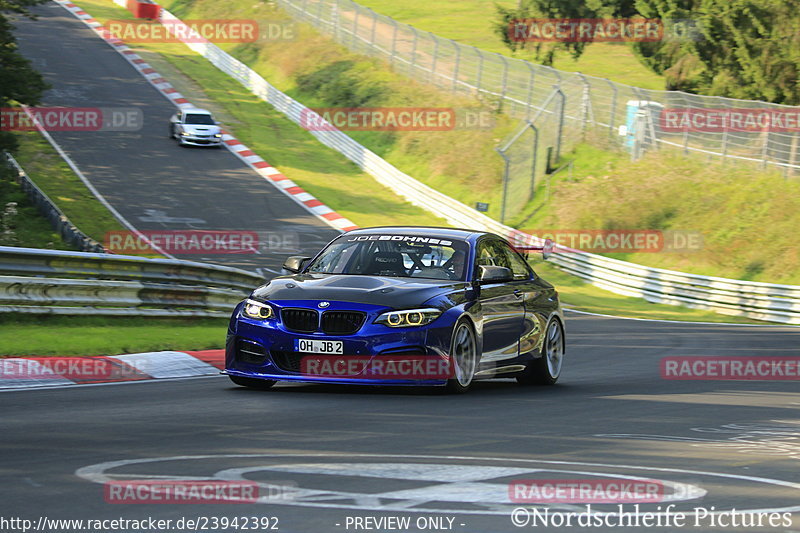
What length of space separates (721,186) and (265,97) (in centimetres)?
2219

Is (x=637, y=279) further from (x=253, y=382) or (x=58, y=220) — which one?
(x=253, y=382)

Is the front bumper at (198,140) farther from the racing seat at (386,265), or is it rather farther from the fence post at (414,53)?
the racing seat at (386,265)

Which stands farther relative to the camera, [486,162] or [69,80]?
[69,80]

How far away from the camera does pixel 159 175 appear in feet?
119

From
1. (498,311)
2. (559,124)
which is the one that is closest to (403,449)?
(498,311)

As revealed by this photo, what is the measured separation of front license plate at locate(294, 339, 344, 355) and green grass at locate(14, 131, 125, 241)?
19229 mm

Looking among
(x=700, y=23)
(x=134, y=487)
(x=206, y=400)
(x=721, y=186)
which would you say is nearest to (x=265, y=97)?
(x=700, y=23)

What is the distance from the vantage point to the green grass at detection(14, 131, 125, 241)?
95.8ft

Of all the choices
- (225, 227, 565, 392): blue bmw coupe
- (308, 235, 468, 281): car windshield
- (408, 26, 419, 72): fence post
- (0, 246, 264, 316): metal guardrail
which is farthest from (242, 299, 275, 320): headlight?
(408, 26, 419, 72): fence post

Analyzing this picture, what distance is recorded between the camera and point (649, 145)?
123 feet

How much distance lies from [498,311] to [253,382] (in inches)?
91.5

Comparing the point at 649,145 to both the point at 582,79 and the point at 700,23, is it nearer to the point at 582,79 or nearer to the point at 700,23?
the point at 582,79

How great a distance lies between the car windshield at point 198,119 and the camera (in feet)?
132

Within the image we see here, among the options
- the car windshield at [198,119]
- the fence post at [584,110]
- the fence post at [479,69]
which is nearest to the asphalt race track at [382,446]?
the fence post at [584,110]
